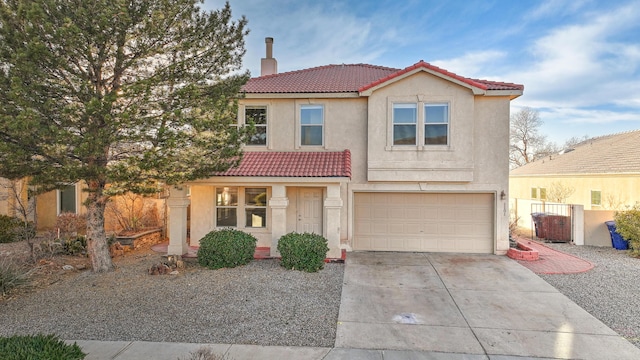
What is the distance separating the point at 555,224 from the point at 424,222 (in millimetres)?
6228

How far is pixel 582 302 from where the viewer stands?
6797mm

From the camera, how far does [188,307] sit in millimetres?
6457

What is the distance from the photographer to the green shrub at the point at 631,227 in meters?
10.7

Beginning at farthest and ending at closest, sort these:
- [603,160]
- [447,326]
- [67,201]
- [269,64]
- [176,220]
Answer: [603,160]
[269,64]
[67,201]
[176,220]
[447,326]

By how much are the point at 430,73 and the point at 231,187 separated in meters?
8.34

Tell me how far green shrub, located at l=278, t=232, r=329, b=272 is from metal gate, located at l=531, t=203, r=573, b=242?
34.0ft

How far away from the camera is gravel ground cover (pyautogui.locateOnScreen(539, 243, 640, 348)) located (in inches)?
232

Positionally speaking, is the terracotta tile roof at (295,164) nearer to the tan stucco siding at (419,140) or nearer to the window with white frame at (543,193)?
the tan stucco siding at (419,140)

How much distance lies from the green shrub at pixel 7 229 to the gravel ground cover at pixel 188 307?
7.20 metres

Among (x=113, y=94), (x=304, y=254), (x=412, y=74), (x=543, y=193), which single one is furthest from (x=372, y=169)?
(x=543, y=193)

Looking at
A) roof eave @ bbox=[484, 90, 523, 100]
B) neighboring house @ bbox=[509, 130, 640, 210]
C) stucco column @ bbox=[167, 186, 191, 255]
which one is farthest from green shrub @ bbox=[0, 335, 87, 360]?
neighboring house @ bbox=[509, 130, 640, 210]

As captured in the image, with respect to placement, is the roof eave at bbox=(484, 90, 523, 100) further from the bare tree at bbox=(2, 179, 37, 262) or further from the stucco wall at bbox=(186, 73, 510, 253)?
the bare tree at bbox=(2, 179, 37, 262)

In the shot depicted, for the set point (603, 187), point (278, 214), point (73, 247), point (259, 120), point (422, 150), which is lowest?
point (73, 247)

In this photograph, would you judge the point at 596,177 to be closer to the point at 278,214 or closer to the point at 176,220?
the point at 278,214
